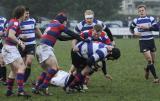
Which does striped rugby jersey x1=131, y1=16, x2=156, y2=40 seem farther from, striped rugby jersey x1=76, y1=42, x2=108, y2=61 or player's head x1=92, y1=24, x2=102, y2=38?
striped rugby jersey x1=76, y1=42, x2=108, y2=61

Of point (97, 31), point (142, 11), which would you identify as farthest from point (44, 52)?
point (142, 11)

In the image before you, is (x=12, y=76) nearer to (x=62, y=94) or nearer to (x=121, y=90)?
(x=62, y=94)

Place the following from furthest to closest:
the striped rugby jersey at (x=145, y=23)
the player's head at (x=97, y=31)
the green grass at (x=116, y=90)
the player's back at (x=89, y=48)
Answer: the striped rugby jersey at (x=145, y=23) → the player's head at (x=97, y=31) → the player's back at (x=89, y=48) → the green grass at (x=116, y=90)

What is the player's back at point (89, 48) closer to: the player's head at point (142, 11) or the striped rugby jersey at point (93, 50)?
the striped rugby jersey at point (93, 50)

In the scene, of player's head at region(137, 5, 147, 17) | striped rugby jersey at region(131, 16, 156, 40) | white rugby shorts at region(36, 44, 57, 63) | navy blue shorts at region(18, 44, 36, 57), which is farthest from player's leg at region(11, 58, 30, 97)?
striped rugby jersey at region(131, 16, 156, 40)

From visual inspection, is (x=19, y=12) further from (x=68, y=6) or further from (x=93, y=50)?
(x=68, y=6)

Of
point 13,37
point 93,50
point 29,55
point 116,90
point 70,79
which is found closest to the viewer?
point 13,37

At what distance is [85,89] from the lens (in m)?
13.7

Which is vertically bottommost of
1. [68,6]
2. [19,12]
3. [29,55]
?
[29,55]

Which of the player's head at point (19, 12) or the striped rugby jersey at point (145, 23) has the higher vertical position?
the player's head at point (19, 12)

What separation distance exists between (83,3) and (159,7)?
40.7 metres

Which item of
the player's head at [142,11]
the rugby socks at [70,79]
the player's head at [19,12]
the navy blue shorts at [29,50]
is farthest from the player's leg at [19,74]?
the player's head at [142,11]

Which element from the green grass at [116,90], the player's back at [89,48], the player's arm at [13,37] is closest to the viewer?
the player's arm at [13,37]

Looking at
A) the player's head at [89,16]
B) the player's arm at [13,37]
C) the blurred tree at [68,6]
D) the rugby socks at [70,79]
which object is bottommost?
the rugby socks at [70,79]
